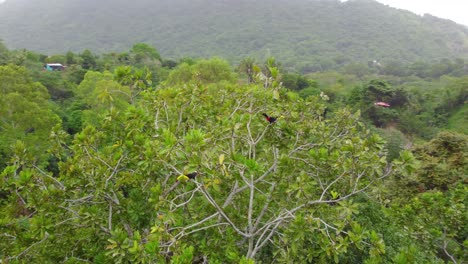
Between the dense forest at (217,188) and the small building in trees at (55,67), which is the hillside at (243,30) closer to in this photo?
the small building in trees at (55,67)

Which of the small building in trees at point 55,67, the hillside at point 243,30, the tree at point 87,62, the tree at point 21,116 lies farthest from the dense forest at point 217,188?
the hillside at point 243,30

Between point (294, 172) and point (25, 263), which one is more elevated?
point (294, 172)

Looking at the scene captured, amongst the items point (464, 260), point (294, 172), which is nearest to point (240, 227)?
point (294, 172)

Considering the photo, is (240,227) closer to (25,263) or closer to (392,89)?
(25,263)

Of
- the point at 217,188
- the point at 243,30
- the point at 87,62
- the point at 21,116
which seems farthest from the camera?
the point at 243,30

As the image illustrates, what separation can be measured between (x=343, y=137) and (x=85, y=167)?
3.50 meters

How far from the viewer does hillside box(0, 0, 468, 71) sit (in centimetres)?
10844

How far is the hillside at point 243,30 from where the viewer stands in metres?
108

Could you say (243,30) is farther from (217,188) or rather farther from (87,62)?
(217,188)

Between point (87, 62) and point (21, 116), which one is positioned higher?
point (21, 116)

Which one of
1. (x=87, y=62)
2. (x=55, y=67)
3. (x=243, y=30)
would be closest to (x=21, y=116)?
(x=55, y=67)

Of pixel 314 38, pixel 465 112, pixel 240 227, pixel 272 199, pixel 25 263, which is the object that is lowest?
pixel 314 38

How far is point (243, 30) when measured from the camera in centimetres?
13212

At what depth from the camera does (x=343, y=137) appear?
4.50m
